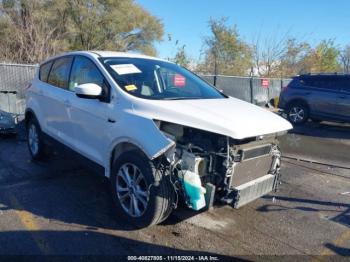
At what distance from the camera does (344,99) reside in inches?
433

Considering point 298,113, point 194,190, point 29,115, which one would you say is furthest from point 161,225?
point 298,113

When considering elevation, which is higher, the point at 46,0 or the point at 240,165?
the point at 46,0

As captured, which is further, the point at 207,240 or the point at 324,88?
the point at 324,88

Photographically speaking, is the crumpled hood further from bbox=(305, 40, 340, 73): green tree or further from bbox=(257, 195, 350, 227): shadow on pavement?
bbox=(305, 40, 340, 73): green tree

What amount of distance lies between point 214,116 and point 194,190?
0.74 metres

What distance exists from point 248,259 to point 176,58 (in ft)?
84.0

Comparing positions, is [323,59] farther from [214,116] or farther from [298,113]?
[214,116]

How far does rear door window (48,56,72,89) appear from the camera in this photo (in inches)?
192

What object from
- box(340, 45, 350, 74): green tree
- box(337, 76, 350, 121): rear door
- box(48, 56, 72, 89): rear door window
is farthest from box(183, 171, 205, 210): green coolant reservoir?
box(340, 45, 350, 74): green tree

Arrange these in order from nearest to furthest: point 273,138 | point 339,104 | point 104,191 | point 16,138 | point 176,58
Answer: point 273,138 → point 104,191 → point 16,138 → point 339,104 → point 176,58

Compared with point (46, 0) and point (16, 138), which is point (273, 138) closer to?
point (16, 138)

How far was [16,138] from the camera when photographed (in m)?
7.88

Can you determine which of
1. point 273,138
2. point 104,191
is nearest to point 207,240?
point 273,138

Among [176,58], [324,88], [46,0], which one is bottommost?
[324,88]
